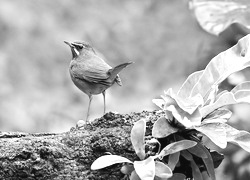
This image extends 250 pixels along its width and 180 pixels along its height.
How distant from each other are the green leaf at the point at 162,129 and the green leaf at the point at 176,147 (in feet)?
0.24

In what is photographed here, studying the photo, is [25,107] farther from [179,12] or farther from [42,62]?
[179,12]

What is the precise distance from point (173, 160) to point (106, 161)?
33cm

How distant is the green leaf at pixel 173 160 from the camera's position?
8.89ft

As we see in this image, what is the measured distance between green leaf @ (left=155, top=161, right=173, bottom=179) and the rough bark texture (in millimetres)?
214

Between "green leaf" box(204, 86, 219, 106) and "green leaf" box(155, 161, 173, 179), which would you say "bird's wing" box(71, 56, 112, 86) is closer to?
"green leaf" box(204, 86, 219, 106)

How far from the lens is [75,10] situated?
23.3 ft

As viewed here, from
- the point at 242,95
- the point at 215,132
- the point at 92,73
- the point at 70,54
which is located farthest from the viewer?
the point at 70,54

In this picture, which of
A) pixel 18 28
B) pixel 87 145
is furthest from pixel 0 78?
pixel 87 145

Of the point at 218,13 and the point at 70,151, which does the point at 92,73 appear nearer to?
the point at 218,13

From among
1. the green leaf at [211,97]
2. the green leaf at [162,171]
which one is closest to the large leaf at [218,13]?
the green leaf at [211,97]

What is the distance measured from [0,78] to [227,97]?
3.54m

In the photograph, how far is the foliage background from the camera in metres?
5.73

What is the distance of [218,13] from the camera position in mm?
4242

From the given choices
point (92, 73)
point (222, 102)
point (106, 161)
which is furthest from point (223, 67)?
point (92, 73)
